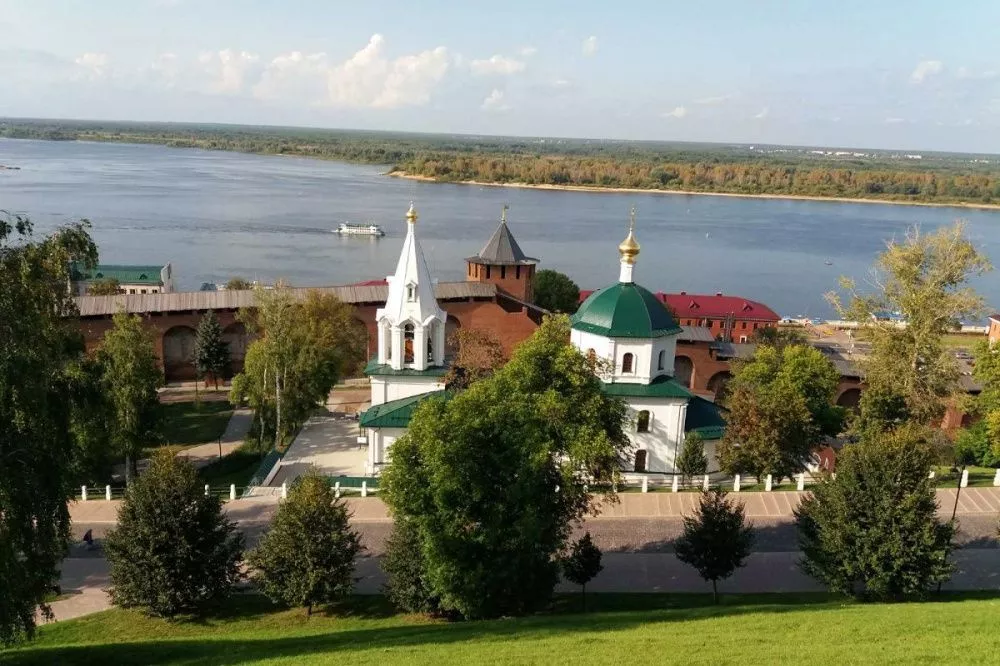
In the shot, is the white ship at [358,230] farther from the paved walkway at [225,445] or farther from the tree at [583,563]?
the tree at [583,563]

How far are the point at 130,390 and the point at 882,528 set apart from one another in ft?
59.1

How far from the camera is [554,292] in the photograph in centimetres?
4131

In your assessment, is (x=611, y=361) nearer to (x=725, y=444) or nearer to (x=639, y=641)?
(x=725, y=444)

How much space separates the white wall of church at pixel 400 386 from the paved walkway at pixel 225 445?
18.9 ft

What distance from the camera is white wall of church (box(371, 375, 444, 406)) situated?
2164cm

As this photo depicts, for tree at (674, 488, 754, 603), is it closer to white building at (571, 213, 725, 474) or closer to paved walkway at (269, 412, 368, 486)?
white building at (571, 213, 725, 474)

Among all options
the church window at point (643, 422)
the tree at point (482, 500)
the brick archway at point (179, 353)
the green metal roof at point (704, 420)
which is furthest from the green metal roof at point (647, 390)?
the brick archway at point (179, 353)

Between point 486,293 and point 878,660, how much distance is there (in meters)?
26.9

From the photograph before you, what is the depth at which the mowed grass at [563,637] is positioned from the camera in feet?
31.6

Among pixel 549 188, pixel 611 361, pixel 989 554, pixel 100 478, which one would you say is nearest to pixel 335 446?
pixel 100 478

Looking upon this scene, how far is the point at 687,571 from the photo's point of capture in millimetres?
15445

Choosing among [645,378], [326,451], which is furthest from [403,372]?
[645,378]

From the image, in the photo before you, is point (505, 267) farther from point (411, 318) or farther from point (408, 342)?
point (411, 318)

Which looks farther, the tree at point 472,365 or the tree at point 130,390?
the tree at point 472,365
